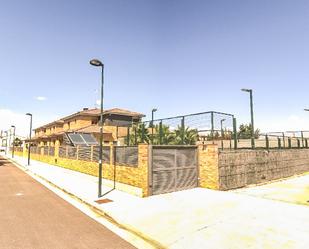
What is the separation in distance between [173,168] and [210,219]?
4760 millimetres

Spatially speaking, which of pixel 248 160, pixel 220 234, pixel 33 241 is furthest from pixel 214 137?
pixel 33 241

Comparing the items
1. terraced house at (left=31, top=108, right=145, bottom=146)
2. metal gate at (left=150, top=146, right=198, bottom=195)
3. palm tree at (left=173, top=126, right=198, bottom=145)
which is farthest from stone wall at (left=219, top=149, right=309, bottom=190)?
terraced house at (left=31, top=108, right=145, bottom=146)

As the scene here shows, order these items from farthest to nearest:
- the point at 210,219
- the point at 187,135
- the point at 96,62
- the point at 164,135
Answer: the point at 164,135
the point at 187,135
the point at 96,62
the point at 210,219

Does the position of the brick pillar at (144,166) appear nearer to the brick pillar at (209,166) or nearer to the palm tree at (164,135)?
the palm tree at (164,135)

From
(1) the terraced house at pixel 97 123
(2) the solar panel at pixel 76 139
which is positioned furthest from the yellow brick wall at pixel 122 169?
(1) the terraced house at pixel 97 123

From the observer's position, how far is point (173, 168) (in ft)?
40.9

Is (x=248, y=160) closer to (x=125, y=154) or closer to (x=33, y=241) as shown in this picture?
(x=125, y=154)

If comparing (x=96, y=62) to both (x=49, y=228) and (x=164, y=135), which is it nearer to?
(x=164, y=135)

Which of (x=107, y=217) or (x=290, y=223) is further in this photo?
(x=107, y=217)

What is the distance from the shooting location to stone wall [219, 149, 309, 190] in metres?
13.0

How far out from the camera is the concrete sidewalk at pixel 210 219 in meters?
6.21

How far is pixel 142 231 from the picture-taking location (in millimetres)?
7027

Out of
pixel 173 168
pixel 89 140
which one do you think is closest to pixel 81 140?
pixel 89 140

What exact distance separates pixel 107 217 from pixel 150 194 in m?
3.05
